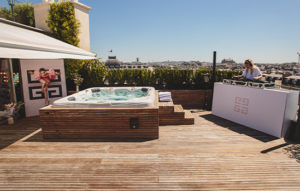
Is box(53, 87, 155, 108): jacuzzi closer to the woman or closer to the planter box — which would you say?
the planter box

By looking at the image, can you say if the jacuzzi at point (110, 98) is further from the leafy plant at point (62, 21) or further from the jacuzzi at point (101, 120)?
the leafy plant at point (62, 21)

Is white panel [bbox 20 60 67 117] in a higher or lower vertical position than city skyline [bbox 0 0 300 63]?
lower

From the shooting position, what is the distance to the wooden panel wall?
3.02 metres

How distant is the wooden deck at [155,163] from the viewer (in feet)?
6.09

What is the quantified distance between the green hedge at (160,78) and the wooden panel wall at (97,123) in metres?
3.11

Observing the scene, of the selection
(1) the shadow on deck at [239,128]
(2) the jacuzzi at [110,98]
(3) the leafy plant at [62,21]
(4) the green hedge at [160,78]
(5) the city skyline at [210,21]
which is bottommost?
(1) the shadow on deck at [239,128]

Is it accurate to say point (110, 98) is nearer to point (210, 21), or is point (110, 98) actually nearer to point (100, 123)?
point (100, 123)

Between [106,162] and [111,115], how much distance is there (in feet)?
3.13

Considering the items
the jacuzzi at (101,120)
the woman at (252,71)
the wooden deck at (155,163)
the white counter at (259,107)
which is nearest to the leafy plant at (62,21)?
the jacuzzi at (101,120)

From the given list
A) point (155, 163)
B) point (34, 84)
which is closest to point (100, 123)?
point (155, 163)

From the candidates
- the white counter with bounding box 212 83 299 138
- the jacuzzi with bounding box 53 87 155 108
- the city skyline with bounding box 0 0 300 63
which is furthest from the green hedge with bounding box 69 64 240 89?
the white counter with bounding box 212 83 299 138

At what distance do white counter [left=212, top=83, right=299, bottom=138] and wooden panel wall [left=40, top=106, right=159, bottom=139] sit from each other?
2321mm

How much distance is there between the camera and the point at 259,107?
3.49 meters

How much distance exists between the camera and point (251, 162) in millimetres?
2281
